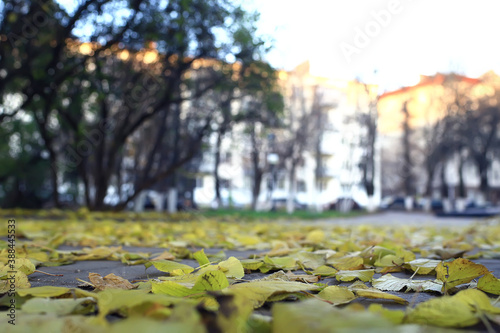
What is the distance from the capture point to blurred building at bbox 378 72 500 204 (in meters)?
28.8

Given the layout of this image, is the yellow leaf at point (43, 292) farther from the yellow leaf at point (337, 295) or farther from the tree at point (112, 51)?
the tree at point (112, 51)

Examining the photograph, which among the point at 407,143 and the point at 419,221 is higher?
the point at 407,143

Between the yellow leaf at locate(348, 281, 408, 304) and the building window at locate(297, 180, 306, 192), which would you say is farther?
the building window at locate(297, 180, 306, 192)

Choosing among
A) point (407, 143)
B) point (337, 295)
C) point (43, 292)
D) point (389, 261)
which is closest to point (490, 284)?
point (337, 295)

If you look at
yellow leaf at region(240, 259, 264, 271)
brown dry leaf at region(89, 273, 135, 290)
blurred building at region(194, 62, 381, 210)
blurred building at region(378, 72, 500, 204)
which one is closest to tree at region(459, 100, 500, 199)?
blurred building at region(378, 72, 500, 204)

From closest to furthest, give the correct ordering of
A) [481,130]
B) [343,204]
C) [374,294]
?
[374,294] < [481,130] < [343,204]

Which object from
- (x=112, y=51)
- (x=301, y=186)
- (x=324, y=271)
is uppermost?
(x=112, y=51)

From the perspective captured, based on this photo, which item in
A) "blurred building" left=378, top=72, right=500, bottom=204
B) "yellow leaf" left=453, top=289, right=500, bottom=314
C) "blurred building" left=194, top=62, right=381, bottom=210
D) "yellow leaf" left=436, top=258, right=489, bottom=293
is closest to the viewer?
"yellow leaf" left=453, top=289, right=500, bottom=314

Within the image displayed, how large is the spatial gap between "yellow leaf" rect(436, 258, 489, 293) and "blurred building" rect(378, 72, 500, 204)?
22694mm

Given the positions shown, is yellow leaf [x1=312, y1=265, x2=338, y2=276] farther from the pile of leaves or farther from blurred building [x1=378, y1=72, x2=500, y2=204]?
blurred building [x1=378, y1=72, x2=500, y2=204]

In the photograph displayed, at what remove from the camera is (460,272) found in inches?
55.7

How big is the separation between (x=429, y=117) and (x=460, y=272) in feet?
124


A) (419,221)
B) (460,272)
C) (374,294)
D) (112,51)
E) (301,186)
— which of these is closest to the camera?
(374,294)

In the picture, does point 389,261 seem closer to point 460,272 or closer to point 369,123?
point 460,272
